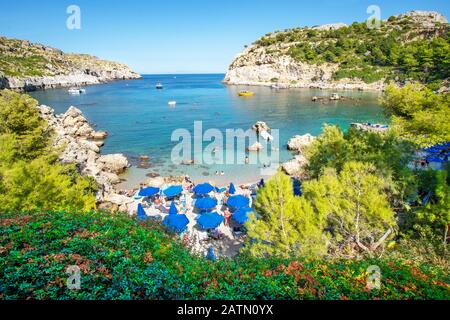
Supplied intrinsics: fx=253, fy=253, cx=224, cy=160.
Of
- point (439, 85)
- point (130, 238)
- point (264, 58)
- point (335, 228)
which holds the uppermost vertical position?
point (264, 58)

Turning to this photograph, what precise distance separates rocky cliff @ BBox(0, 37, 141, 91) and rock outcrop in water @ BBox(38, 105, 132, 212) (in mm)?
74038

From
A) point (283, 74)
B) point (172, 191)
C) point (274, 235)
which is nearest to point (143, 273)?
point (274, 235)

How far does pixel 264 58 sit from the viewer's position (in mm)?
133375

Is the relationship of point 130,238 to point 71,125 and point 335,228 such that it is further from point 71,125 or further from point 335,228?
point 71,125

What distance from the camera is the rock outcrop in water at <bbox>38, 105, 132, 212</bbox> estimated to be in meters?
21.0

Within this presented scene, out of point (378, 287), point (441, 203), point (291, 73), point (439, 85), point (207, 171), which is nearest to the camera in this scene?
point (378, 287)

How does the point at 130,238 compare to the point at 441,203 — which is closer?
the point at 130,238

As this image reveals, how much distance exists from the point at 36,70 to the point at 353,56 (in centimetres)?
15015

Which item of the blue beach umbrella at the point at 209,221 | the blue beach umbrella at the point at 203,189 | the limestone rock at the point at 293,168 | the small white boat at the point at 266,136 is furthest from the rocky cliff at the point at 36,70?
the blue beach umbrella at the point at 209,221

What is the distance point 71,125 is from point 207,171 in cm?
2871

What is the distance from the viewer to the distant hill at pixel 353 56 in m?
89.9

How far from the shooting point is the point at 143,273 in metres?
5.32

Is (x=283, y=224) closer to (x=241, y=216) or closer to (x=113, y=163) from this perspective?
(x=241, y=216)
